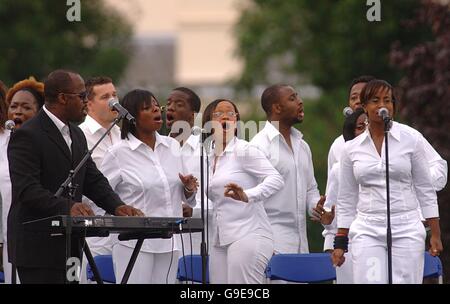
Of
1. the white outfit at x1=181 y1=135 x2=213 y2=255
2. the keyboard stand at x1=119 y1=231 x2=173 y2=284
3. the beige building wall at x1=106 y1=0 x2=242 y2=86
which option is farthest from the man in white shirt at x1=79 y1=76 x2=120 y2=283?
the beige building wall at x1=106 y1=0 x2=242 y2=86

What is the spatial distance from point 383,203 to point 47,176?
101 inches

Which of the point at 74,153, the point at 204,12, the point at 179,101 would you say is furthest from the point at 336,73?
the point at 204,12

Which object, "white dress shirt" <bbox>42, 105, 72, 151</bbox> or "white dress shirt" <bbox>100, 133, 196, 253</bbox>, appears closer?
"white dress shirt" <bbox>42, 105, 72, 151</bbox>

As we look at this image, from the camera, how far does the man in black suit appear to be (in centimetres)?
1239

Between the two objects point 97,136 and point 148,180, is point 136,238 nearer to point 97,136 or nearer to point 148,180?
point 148,180

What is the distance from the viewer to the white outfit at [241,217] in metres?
13.9

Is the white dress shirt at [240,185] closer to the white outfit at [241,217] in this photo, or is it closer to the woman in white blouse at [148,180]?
the white outfit at [241,217]

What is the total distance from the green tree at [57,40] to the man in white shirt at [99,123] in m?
19.8

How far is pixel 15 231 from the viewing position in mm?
12562

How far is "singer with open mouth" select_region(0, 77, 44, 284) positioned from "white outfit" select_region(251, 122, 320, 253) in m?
1.96

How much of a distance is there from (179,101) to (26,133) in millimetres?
3057

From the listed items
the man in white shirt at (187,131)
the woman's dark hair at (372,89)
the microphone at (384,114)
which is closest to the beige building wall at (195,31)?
the man in white shirt at (187,131)

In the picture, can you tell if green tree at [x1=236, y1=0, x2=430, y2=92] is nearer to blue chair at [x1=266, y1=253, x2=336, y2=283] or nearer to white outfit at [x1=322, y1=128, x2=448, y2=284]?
white outfit at [x1=322, y1=128, x2=448, y2=284]
